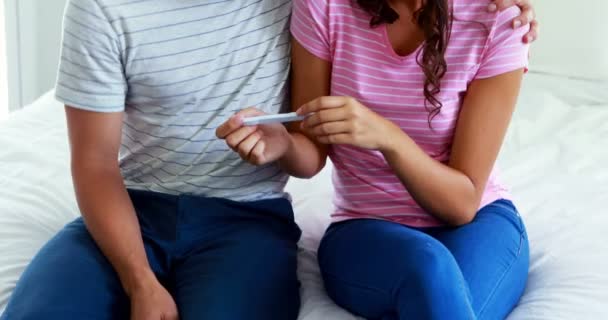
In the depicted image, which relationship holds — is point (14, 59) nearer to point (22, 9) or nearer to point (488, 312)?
point (22, 9)

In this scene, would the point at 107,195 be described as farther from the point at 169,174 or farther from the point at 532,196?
the point at 532,196

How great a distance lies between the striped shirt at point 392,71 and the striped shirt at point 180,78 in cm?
8

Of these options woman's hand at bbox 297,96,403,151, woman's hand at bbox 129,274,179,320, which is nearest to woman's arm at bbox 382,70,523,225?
woman's hand at bbox 297,96,403,151

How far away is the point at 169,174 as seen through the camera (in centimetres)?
117

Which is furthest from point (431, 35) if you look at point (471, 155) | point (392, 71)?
point (471, 155)

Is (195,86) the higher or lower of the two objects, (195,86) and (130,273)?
the higher

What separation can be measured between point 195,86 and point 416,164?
0.33 metres

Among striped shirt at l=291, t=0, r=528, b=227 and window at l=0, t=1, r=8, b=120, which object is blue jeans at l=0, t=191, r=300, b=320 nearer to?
striped shirt at l=291, t=0, r=528, b=227

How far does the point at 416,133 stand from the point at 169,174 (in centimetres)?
37

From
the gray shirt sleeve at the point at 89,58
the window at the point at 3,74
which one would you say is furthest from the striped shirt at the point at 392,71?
the window at the point at 3,74

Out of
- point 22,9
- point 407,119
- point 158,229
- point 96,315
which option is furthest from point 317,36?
point 22,9

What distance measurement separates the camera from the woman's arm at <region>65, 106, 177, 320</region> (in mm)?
1047

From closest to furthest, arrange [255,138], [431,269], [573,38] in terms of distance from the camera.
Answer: [431,269]
[255,138]
[573,38]

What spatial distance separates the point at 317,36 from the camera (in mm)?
1127
